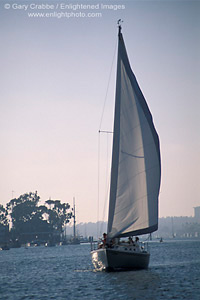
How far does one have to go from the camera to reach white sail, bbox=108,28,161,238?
35719mm

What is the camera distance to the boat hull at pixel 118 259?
34.9 metres

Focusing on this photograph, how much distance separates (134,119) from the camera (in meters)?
36.8

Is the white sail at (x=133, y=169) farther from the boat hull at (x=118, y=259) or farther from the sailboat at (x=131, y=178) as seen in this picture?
the boat hull at (x=118, y=259)

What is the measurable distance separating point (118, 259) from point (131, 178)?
19.5ft

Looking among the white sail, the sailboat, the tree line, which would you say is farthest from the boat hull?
the tree line

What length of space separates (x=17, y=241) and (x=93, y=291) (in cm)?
15370

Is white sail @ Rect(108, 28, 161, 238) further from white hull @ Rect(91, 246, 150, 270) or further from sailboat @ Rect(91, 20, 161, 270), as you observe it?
white hull @ Rect(91, 246, 150, 270)

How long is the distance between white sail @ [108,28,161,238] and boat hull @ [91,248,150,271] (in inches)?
48.9

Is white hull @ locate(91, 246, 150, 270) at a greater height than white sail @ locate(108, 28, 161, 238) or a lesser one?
lesser

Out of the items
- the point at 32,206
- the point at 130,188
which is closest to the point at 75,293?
the point at 130,188

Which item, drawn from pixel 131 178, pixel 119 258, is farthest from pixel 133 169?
pixel 119 258

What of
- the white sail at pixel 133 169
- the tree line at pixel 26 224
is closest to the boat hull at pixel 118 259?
the white sail at pixel 133 169

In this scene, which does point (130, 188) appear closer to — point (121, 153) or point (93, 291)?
point (121, 153)

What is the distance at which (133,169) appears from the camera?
36.2 metres
